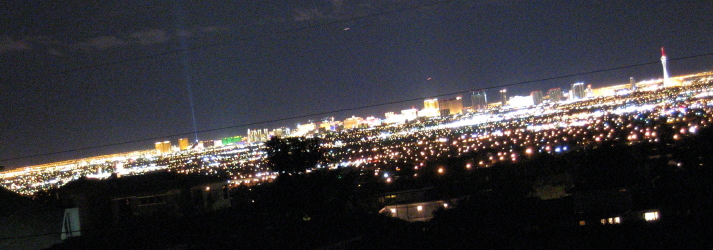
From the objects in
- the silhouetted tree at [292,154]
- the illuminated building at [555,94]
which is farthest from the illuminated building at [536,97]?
the silhouetted tree at [292,154]

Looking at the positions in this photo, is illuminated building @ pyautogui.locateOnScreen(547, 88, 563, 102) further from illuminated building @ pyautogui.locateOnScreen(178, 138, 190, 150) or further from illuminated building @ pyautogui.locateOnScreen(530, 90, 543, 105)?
illuminated building @ pyautogui.locateOnScreen(178, 138, 190, 150)

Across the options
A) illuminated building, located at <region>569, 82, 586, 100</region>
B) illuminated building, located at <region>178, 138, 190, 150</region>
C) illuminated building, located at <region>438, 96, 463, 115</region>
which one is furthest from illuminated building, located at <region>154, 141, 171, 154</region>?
illuminated building, located at <region>569, 82, 586, 100</region>

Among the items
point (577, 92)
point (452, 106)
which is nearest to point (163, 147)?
point (452, 106)

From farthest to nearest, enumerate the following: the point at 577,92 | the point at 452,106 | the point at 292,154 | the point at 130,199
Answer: the point at 577,92 → the point at 452,106 → the point at 292,154 → the point at 130,199

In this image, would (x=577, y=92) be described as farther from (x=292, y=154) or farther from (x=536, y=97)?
(x=292, y=154)

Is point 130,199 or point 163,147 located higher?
point 163,147

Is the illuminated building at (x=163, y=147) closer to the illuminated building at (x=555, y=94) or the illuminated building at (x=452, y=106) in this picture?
the illuminated building at (x=452, y=106)
